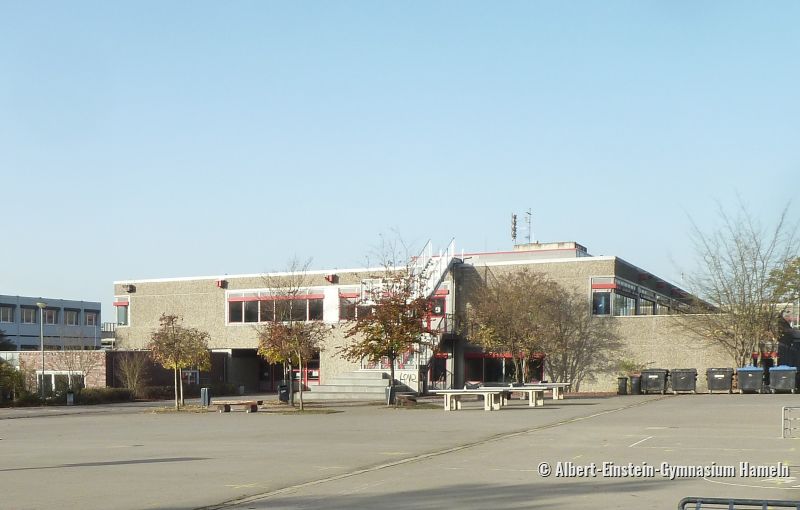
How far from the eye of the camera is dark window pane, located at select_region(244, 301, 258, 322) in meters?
54.0

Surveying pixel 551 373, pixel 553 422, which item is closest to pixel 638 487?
pixel 553 422

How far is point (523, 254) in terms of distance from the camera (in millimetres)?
63625

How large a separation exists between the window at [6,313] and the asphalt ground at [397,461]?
76.6 meters

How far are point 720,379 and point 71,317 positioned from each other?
8379 cm

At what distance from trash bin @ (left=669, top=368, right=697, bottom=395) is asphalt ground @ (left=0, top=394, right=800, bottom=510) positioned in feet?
49.0

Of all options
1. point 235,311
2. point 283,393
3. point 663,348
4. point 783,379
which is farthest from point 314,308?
point 783,379

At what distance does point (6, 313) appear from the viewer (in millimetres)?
98438

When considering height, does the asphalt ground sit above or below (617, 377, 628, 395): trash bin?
above

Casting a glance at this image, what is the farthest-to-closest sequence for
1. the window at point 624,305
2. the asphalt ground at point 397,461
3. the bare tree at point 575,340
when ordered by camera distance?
the window at point 624,305 → the bare tree at point 575,340 → the asphalt ground at point 397,461

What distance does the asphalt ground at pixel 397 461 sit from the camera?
1135 cm

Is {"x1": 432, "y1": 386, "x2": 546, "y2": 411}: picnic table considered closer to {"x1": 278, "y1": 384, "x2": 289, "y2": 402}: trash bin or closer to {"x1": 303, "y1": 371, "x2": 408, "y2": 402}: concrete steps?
{"x1": 278, "y1": 384, "x2": 289, "y2": 402}: trash bin

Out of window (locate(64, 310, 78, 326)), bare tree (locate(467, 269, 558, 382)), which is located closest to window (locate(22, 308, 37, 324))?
window (locate(64, 310, 78, 326))

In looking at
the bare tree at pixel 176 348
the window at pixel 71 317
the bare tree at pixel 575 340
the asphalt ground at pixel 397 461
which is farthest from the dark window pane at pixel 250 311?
the window at pixel 71 317

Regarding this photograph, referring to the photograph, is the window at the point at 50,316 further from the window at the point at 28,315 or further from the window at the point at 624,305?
the window at the point at 624,305
